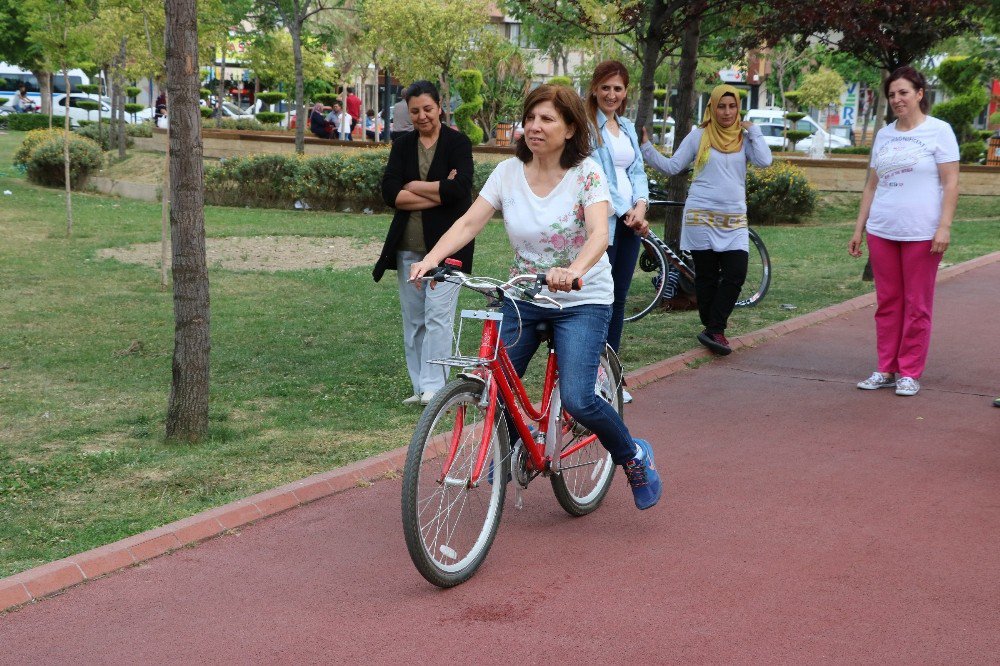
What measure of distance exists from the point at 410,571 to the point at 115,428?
287 cm

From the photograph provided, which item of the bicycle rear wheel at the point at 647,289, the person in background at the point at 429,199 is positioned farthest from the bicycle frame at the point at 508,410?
the bicycle rear wheel at the point at 647,289

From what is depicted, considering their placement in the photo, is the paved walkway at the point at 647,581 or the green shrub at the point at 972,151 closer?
the paved walkway at the point at 647,581

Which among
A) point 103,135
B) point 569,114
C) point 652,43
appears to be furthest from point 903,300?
point 103,135

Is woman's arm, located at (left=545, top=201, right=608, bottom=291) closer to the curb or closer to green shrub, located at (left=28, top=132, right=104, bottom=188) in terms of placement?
the curb

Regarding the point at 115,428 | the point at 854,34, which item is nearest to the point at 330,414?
the point at 115,428

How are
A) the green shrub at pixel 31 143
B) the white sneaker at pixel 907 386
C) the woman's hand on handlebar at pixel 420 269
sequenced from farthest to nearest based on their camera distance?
the green shrub at pixel 31 143 < the white sneaker at pixel 907 386 < the woman's hand on handlebar at pixel 420 269

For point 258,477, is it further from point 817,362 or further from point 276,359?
point 817,362

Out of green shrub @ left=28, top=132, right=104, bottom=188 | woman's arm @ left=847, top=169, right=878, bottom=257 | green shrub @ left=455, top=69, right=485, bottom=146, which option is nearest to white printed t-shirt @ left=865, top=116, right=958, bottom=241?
woman's arm @ left=847, top=169, right=878, bottom=257

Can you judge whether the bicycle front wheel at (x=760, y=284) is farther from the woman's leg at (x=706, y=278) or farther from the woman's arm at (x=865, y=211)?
the woman's arm at (x=865, y=211)

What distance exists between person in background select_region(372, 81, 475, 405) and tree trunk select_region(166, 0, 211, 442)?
3.66 ft

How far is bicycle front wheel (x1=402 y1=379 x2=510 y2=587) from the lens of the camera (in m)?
4.17

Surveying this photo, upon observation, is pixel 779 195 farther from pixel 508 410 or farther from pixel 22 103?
pixel 22 103

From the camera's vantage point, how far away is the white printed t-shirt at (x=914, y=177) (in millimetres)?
7422

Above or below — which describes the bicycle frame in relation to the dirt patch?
above
